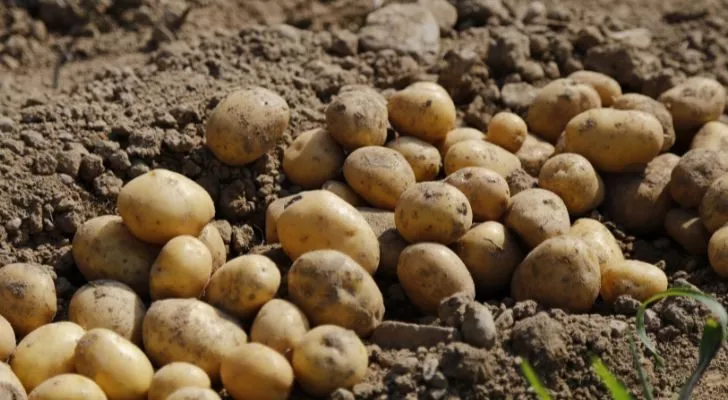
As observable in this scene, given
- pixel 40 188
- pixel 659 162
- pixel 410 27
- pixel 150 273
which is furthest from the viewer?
pixel 410 27

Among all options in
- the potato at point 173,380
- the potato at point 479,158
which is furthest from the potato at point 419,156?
the potato at point 173,380

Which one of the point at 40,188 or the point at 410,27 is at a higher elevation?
the point at 410,27

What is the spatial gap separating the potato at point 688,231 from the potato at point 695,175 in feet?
0.14

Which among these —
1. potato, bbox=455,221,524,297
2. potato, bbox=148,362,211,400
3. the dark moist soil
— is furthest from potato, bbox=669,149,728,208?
potato, bbox=148,362,211,400

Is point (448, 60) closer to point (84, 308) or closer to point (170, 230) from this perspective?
point (170, 230)

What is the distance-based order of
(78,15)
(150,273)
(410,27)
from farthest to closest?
(78,15), (410,27), (150,273)

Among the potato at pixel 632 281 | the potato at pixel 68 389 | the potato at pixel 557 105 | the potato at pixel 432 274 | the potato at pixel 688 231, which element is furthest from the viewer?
the potato at pixel 557 105

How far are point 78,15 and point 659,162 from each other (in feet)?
9.16

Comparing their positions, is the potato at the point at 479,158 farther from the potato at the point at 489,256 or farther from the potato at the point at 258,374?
the potato at the point at 258,374

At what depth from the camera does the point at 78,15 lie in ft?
17.6

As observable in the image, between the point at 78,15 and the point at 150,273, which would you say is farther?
the point at 78,15

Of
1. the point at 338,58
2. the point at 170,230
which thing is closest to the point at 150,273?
the point at 170,230

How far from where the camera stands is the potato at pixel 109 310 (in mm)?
3254

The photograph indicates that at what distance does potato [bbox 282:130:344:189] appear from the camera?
12.6 feet
